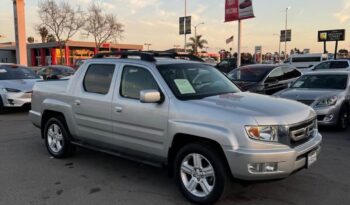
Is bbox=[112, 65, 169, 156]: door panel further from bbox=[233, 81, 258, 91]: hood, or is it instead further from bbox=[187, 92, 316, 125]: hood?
bbox=[233, 81, 258, 91]: hood

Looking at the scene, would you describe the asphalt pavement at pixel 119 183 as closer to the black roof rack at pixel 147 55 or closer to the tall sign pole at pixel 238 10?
the black roof rack at pixel 147 55

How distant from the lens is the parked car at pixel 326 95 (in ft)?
29.1

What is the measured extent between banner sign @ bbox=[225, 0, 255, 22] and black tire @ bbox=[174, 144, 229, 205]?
13.5 metres

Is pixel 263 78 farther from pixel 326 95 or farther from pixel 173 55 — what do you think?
pixel 173 55

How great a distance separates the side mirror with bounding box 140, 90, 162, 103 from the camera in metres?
4.66

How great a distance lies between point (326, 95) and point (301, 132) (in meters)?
5.11

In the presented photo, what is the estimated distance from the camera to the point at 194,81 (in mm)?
5301

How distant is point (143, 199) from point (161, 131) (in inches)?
33.8

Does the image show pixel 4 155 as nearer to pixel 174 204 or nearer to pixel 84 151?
pixel 84 151

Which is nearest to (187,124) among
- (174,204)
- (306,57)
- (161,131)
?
(161,131)

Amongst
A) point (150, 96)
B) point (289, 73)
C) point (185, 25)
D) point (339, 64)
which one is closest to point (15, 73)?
point (289, 73)

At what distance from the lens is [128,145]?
5336 millimetres

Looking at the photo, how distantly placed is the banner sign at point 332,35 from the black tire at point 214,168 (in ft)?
129

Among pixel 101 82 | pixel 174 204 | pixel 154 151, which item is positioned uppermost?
pixel 101 82
